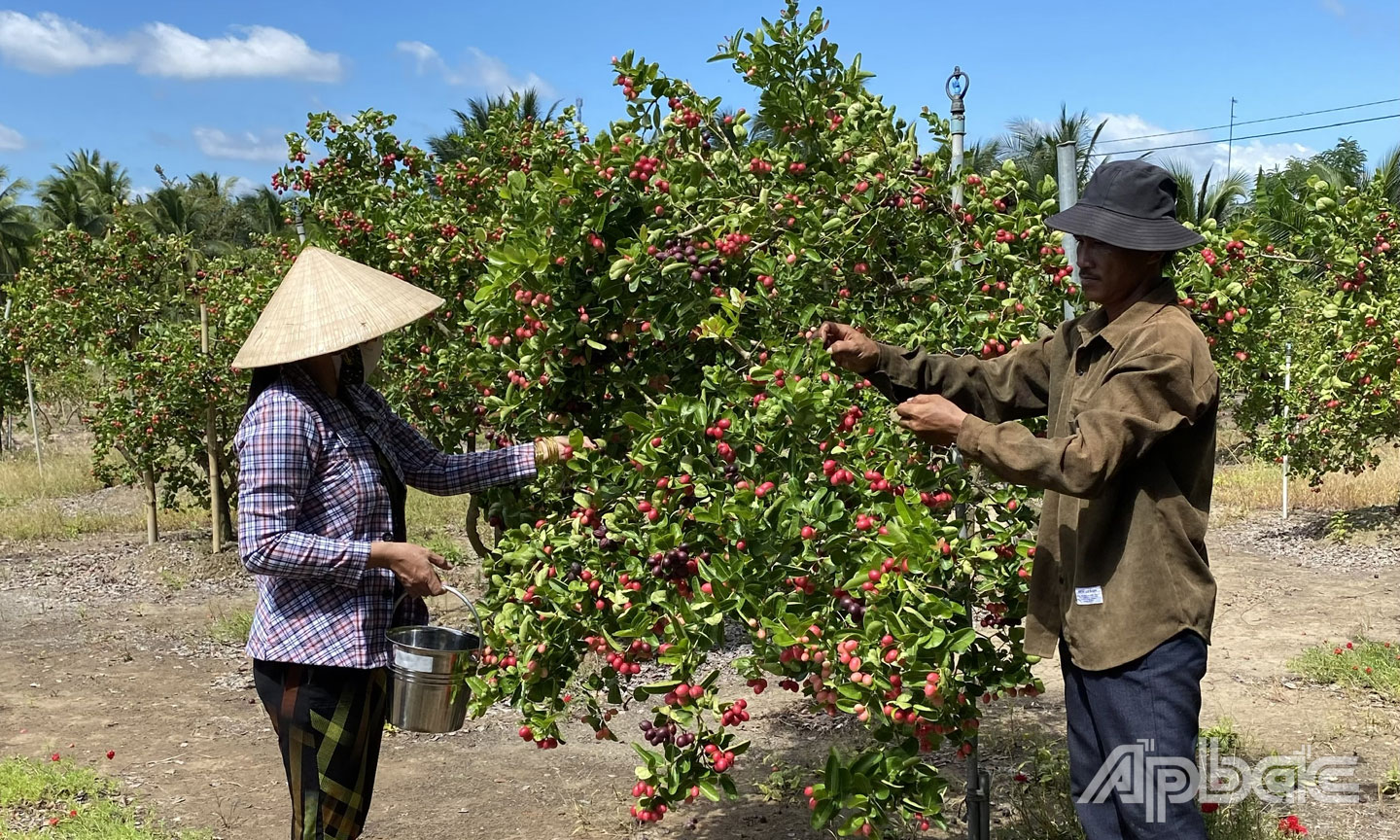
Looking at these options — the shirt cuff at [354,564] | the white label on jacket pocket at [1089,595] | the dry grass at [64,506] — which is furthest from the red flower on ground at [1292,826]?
the dry grass at [64,506]

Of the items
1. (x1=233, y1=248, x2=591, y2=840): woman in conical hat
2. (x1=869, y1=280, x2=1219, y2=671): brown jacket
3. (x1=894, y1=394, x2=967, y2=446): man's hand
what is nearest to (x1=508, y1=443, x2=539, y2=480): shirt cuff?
(x1=233, y1=248, x2=591, y2=840): woman in conical hat

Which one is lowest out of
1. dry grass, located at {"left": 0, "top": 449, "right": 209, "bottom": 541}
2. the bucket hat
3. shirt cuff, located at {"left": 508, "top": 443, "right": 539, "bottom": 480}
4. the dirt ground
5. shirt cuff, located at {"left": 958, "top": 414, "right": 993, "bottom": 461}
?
the dirt ground

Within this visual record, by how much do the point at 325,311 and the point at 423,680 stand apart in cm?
86

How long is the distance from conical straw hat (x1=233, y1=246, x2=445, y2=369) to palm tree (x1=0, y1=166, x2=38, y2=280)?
104 feet

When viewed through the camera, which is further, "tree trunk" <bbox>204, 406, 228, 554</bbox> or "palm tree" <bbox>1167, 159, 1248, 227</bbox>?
"palm tree" <bbox>1167, 159, 1248, 227</bbox>

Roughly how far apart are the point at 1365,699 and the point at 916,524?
13.1 feet

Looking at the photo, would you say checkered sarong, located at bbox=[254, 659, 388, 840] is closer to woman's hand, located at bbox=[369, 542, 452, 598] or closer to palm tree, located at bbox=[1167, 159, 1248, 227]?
woman's hand, located at bbox=[369, 542, 452, 598]

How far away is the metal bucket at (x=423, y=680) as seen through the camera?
2.58 metres

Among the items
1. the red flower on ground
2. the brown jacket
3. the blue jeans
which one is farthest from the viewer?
the red flower on ground

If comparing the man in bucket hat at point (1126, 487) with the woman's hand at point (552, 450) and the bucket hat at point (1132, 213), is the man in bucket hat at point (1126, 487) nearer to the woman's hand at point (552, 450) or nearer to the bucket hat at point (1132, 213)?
the bucket hat at point (1132, 213)

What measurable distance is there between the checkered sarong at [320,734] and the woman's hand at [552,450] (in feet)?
2.18

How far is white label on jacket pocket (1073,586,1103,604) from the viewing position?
2.26 meters

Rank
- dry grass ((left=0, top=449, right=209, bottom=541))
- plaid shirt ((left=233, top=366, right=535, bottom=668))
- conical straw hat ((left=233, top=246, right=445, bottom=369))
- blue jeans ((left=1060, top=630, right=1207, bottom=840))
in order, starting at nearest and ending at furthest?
1. blue jeans ((left=1060, top=630, right=1207, bottom=840))
2. plaid shirt ((left=233, top=366, right=535, bottom=668))
3. conical straw hat ((left=233, top=246, right=445, bottom=369))
4. dry grass ((left=0, top=449, right=209, bottom=541))

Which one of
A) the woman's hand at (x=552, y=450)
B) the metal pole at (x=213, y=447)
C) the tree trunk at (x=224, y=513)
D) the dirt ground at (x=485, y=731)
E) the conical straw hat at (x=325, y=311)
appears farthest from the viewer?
the tree trunk at (x=224, y=513)
